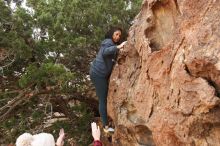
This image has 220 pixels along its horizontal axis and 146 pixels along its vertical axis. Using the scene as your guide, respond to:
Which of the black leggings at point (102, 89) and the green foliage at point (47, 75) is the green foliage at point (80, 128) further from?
the black leggings at point (102, 89)

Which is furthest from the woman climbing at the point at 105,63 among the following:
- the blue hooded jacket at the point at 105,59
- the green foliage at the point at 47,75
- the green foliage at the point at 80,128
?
the green foliage at the point at 80,128

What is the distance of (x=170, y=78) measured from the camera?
190 inches

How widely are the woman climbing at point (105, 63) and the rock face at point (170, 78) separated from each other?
0.42 feet

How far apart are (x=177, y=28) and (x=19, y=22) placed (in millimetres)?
3448

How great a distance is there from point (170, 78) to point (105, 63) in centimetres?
159

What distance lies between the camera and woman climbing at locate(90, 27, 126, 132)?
5.96 meters

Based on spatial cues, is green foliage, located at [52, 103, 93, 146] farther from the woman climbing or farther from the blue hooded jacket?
the blue hooded jacket

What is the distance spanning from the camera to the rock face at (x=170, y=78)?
434cm

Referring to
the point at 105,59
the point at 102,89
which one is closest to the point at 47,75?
the point at 102,89

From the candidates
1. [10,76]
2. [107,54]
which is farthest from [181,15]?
[10,76]

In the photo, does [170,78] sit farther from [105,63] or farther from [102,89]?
[102,89]

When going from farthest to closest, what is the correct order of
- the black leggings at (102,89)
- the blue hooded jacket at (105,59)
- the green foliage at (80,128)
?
the green foliage at (80,128) < the black leggings at (102,89) < the blue hooded jacket at (105,59)

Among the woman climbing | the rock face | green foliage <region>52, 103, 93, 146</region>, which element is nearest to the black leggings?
the woman climbing

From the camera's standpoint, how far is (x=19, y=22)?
7023 mm
